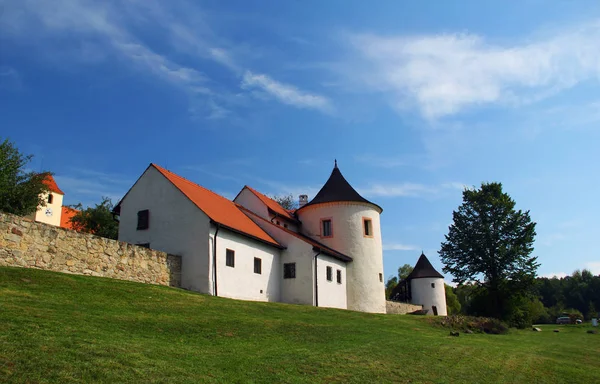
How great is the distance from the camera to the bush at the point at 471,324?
2484 centimetres

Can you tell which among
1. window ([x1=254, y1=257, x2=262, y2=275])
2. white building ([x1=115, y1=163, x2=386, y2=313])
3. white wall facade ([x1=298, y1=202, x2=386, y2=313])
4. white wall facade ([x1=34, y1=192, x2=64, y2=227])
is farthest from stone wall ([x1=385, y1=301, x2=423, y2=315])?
white wall facade ([x1=34, y1=192, x2=64, y2=227])

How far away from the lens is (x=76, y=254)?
17.4 m

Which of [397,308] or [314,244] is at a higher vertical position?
[314,244]

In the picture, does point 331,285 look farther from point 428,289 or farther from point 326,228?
point 428,289

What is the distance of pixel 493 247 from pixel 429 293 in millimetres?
9783

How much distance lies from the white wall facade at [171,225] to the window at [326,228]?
39.9 ft

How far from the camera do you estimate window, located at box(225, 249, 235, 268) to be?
2291 centimetres

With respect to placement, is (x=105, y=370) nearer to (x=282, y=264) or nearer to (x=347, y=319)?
(x=347, y=319)

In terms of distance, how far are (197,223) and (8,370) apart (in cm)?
1587

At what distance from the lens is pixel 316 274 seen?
2720 centimetres

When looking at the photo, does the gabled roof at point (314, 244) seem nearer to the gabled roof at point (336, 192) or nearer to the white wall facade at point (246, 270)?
the white wall facade at point (246, 270)

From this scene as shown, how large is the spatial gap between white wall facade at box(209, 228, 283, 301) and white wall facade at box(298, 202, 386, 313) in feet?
19.5

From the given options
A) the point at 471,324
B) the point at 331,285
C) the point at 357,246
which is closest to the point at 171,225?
the point at 331,285

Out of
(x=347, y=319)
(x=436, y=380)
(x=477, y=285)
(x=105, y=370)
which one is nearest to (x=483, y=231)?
(x=477, y=285)
